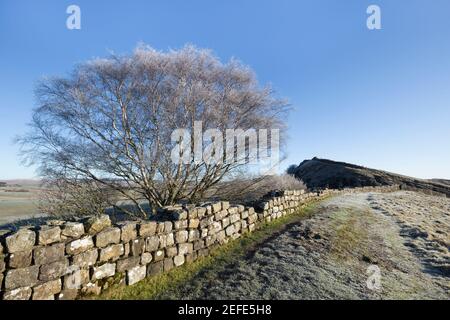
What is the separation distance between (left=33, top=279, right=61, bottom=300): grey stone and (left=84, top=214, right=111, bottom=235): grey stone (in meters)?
0.79

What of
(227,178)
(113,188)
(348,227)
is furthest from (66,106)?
(348,227)

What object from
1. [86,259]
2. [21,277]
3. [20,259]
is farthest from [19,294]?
[86,259]

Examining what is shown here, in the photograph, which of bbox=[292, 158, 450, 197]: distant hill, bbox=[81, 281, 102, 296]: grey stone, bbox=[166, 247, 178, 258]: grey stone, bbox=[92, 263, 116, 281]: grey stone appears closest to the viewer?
bbox=[81, 281, 102, 296]: grey stone

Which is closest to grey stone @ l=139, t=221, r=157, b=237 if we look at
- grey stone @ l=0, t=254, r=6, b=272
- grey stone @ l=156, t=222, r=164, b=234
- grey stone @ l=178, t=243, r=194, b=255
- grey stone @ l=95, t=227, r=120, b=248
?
grey stone @ l=156, t=222, r=164, b=234

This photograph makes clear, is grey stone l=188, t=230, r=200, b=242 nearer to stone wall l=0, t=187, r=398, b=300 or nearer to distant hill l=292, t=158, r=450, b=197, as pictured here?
stone wall l=0, t=187, r=398, b=300

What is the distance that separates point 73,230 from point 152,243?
4.96 ft

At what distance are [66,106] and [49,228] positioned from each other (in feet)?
26.8

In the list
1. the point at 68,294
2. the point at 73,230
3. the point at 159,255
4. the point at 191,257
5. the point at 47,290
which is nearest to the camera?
the point at 47,290

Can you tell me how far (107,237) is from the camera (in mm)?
4152

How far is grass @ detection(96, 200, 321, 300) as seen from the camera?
4.17 metres

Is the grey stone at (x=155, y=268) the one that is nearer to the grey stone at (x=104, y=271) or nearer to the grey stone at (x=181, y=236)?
the grey stone at (x=181, y=236)

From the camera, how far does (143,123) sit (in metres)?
10.5

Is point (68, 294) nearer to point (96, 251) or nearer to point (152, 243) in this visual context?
point (96, 251)
